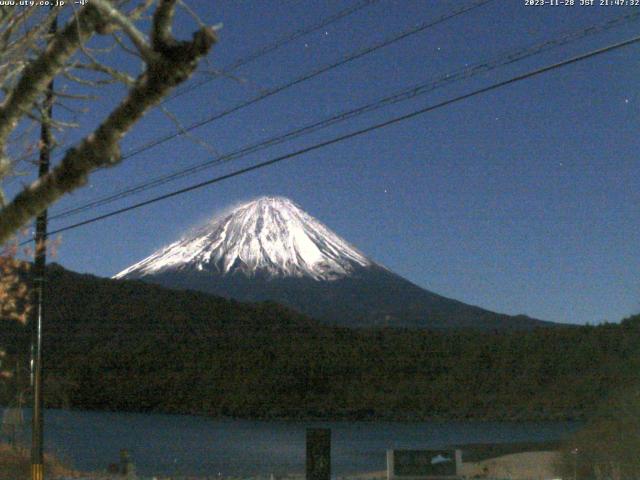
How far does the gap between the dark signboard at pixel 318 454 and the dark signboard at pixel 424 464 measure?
1.16 m

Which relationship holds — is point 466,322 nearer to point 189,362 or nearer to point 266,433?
point 189,362

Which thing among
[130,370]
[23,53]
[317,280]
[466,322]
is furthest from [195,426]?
[317,280]

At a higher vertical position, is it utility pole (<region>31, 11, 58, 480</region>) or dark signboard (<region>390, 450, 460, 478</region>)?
utility pole (<region>31, 11, 58, 480</region>)

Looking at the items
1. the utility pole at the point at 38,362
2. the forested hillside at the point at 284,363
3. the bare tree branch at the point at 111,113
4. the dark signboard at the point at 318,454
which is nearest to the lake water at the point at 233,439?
the forested hillside at the point at 284,363

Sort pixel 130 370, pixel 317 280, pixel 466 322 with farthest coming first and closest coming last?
1. pixel 317 280
2. pixel 466 322
3. pixel 130 370

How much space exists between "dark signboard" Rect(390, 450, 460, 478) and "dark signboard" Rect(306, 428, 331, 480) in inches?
45.8

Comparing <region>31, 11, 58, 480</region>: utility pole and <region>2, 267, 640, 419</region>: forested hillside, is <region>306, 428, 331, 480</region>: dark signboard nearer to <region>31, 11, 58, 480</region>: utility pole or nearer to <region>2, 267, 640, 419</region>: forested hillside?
<region>31, 11, 58, 480</region>: utility pole

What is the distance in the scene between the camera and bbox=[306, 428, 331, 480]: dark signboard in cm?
1474

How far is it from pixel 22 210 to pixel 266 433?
3830cm

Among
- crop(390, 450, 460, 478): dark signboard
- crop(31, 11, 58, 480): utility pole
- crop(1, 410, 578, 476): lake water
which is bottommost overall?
crop(1, 410, 578, 476): lake water

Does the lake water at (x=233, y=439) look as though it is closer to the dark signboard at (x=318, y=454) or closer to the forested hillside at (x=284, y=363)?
the forested hillside at (x=284, y=363)

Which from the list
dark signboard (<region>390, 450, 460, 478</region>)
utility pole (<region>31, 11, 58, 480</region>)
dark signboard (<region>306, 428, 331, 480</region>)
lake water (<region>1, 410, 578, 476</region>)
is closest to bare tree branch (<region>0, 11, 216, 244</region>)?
utility pole (<region>31, 11, 58, 480</region>)

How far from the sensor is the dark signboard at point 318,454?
580 inches

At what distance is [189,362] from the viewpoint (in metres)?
56.6
